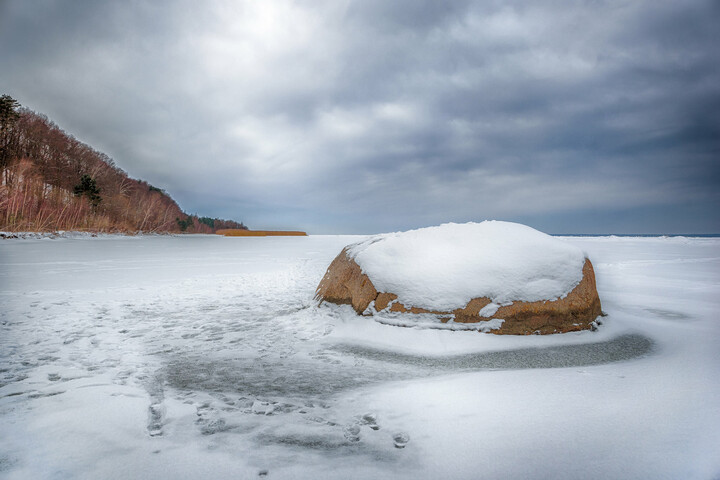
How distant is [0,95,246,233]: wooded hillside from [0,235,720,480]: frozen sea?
25716 mm

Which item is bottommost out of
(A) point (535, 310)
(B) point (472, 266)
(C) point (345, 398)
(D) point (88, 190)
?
(C) point (345, 398)

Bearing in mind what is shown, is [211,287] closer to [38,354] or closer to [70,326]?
[70,326]

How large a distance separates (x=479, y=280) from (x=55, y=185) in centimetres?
4081

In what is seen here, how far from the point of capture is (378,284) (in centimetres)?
331

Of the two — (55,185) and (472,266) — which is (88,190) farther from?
(472,266)

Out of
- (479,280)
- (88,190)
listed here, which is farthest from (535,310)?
(88,190)

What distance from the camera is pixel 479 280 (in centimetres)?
303

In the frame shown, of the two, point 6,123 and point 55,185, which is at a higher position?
point 6,123

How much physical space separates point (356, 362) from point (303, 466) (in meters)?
1.19

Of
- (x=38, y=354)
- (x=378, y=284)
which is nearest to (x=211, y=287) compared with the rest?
(x=38, y=354)

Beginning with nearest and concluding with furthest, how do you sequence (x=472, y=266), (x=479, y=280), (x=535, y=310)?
(x=535, y=310) → (x=479, y=280) → (x=472, y=266)

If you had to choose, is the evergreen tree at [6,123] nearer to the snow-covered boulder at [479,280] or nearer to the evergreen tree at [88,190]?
the evergreen tree at [88,190]

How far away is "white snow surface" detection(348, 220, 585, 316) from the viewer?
117 inches

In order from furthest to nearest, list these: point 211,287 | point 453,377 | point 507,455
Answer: point 211,287, point 453,377, point 507,455
